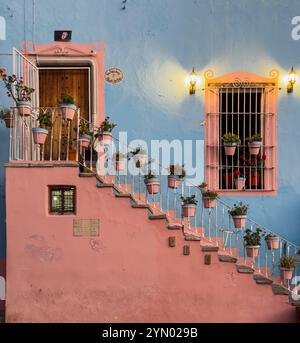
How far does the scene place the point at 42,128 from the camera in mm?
8078

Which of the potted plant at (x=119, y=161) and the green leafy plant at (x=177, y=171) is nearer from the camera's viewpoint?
the potted plant at (x=119, y=161)

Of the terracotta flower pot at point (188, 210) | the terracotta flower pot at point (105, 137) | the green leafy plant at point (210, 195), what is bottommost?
the terracotta flower pot at point (188, 210)

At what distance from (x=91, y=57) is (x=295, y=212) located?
4.69 meters

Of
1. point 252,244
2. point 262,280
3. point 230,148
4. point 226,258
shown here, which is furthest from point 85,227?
point 230,148

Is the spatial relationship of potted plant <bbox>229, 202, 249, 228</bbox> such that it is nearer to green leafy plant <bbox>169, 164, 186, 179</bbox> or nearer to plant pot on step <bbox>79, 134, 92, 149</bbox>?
green leafy plant <bbox>169, 164, 186, 179</bbox>

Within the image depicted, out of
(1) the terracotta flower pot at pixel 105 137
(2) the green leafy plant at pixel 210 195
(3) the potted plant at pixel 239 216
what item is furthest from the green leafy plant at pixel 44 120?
(3) the potted plant at pixel 239 216

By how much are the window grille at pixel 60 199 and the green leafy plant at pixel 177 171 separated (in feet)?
5.87

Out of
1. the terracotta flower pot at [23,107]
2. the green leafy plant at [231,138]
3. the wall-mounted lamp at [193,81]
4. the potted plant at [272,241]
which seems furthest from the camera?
the wall-mounted lamp at [193,81]

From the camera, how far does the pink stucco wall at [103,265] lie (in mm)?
7922

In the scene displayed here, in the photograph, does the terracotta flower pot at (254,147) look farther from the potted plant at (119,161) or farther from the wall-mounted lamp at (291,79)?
the potted plant at (119,161)

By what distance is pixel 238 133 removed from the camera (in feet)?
31.9

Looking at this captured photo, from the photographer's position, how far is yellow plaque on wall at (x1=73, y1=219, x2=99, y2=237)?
7918 mm

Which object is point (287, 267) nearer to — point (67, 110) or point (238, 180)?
point (238, 180)
